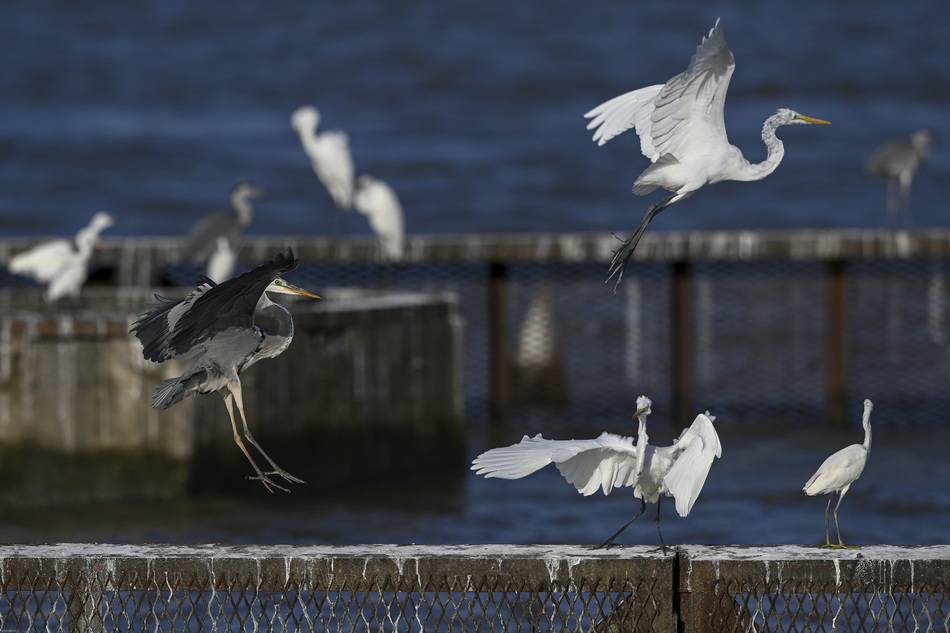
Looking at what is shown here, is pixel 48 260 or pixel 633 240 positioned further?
pixel 48 260

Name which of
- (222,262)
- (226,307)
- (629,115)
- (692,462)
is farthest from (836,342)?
(226,307)

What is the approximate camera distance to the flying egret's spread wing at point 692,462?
5.61 metres

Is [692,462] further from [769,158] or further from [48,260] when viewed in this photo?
[48,260]

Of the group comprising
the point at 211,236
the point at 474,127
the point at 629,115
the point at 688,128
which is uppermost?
the point at 474,127

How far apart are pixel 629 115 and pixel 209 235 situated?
6157 millimetres

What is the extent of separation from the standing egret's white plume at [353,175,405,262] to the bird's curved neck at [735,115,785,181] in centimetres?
705

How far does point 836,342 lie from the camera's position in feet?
46.9

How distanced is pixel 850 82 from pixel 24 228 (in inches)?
661

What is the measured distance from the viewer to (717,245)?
14.1m

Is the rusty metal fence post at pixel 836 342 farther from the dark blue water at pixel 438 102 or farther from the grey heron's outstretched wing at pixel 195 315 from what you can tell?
the dark blue water at pixel 438 102

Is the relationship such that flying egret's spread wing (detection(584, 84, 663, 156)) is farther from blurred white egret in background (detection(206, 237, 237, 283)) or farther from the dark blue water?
the dark blue water

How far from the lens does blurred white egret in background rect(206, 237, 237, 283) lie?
12.5m

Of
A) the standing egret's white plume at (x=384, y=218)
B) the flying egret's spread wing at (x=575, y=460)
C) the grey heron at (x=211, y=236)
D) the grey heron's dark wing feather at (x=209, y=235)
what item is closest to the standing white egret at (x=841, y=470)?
the flying egret's spread wing at (x=575, y=460)

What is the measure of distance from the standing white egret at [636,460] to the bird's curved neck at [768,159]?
1.75 metres
